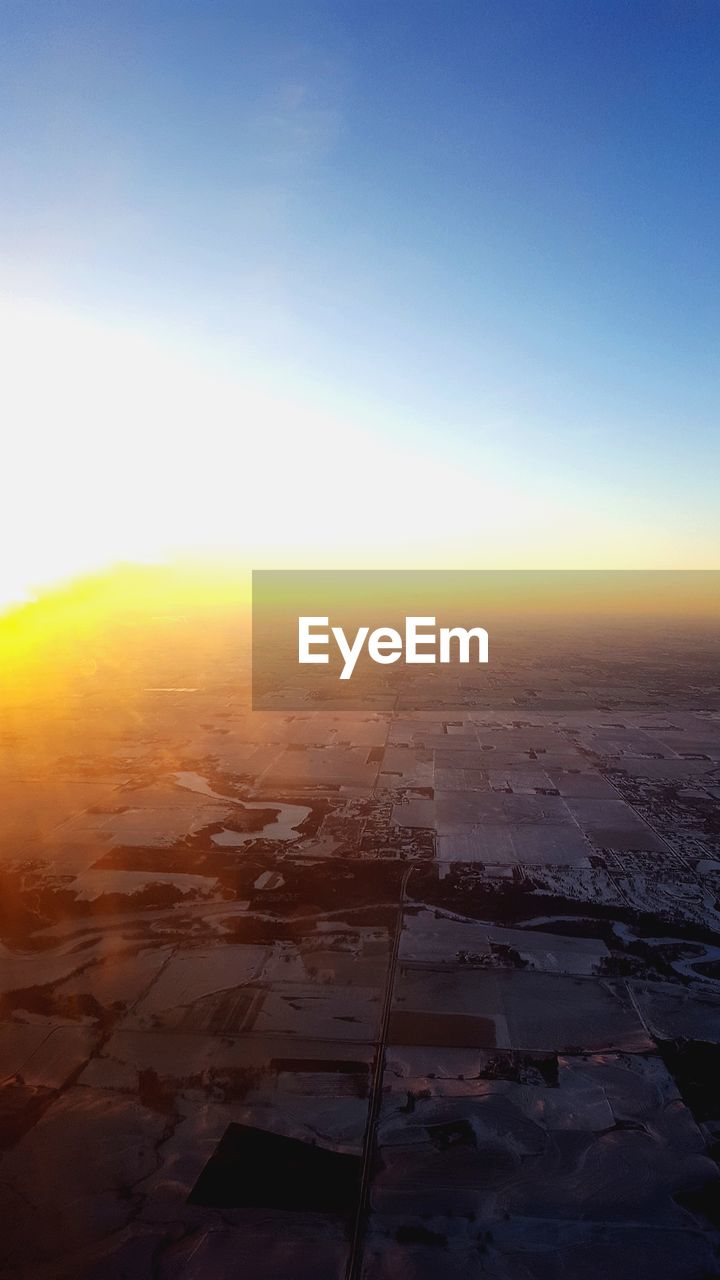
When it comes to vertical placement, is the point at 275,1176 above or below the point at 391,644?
below

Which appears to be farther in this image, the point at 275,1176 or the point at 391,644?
the point at 391,644

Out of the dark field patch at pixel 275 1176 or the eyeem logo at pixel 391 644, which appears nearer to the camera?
the dark field patch at pixel 275 1176

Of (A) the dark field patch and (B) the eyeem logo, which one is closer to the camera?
(A) the dark field patch

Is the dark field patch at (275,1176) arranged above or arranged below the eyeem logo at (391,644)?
below

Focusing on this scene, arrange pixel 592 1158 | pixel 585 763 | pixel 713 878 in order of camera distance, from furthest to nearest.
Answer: pixel 585 763 → pixel 713 878 → pixel 592 1158

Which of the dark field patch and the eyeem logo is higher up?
the eyeem logo

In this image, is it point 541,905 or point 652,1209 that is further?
point 541,905

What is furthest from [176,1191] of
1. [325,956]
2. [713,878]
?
[713,878]

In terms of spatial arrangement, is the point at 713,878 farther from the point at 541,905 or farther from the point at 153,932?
the point at 153,932
